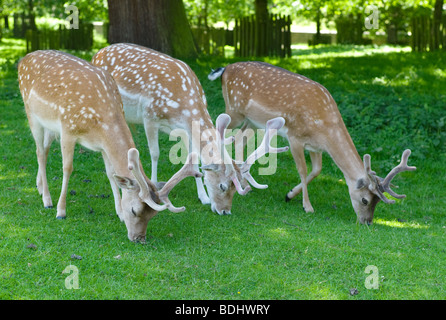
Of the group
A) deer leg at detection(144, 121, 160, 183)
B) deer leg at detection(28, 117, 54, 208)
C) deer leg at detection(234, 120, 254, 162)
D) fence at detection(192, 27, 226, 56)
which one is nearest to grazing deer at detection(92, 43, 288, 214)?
deer leg at detection(144, 121, 160, 183)

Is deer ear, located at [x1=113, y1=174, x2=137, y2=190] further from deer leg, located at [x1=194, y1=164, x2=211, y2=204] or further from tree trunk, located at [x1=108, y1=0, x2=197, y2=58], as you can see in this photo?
tree trunk, located at [x1=108, y1=0, x2=197, y2=58]

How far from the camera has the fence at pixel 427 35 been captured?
1944 centimetres

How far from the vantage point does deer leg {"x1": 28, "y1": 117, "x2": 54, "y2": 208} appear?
6789 millimetres

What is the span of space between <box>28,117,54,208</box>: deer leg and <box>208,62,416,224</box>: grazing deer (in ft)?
8.69

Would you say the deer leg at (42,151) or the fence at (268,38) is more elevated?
the fence at (268,38)

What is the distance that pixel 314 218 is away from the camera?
7.20 meters

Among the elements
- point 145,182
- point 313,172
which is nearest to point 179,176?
point 145,182

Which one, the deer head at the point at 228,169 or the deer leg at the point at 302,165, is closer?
the deer head at the point at 228,169

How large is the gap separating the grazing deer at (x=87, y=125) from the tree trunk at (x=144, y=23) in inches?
241

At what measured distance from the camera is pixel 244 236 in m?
6.27

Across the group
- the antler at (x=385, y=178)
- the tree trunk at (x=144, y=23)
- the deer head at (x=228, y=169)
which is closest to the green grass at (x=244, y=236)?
the deer head at (x=228, y=169)

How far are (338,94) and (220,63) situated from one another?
137 inches

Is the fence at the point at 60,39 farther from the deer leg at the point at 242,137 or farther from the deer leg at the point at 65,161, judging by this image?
the deer leg at the point at 65,161

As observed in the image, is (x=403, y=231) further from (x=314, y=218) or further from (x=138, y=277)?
(x=138, y=277)
